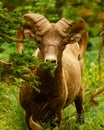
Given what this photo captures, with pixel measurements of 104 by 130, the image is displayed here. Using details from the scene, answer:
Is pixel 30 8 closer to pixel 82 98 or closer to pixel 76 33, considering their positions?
pixel 82 98

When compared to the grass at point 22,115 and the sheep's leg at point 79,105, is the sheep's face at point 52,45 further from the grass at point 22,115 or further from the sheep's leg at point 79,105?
the sheep's leg at point 79,105

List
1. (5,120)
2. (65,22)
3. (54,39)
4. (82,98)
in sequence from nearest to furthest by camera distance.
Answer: (54,39)
(65,22)
(5,120)
(82,98)

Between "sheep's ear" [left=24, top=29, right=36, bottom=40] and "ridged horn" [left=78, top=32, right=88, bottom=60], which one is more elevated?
"sheep's ear" [left=24, top=29, right=36, bottom=40]

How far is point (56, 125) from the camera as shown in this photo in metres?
7.58

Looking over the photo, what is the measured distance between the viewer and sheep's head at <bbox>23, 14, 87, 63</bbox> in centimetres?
678

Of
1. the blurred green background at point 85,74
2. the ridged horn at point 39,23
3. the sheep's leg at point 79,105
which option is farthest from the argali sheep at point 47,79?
the sheep's leg at point 79,105

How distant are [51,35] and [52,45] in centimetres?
29

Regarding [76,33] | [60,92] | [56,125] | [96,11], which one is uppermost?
[96,11]

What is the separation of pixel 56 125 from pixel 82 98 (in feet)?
5.93

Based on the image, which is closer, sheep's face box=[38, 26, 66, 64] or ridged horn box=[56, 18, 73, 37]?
sheep's face box=[38, 26, 66, 64]

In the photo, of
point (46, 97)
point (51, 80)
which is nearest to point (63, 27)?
point (51, 80)

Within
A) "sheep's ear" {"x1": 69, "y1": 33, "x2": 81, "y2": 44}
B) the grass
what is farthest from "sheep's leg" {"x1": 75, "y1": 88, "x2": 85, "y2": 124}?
"sheep's ear" {"x1": 69, "y1": 33, "x2": 81, "y2": 44}

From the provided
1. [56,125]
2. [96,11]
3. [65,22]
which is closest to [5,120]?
[56,125]

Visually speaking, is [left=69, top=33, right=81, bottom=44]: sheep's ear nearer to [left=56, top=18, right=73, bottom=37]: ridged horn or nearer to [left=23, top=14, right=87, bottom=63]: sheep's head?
[left=23, top=14, right=87, bottom=63]: sheep's head
